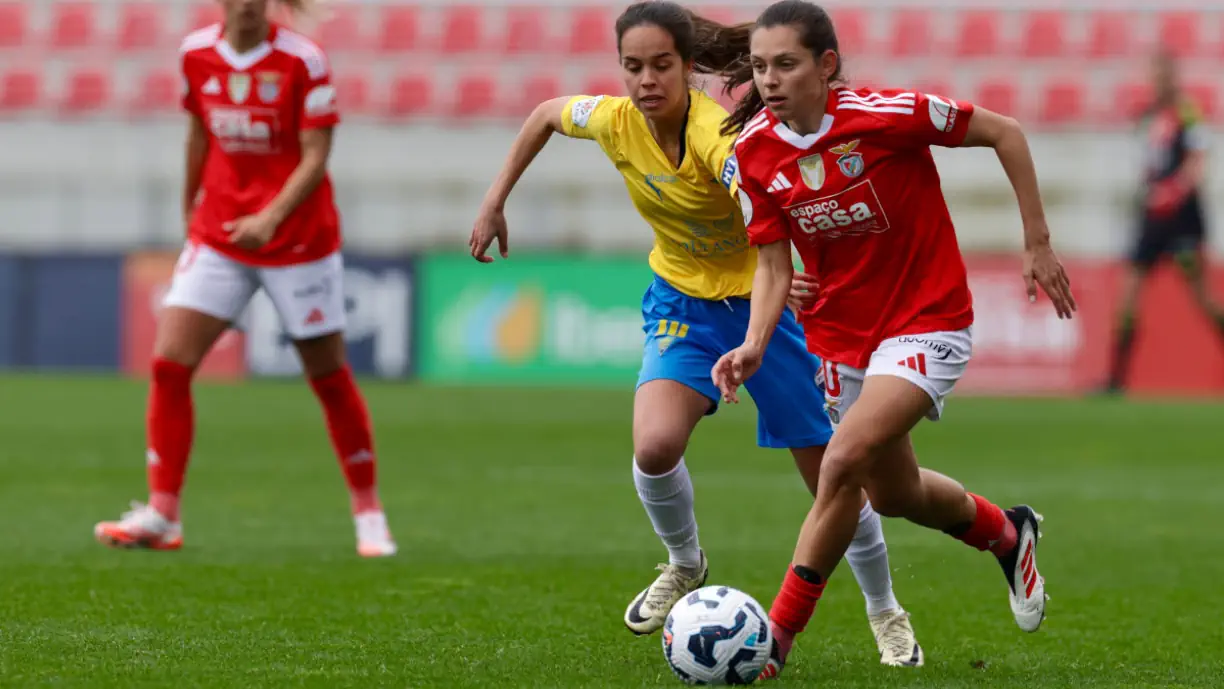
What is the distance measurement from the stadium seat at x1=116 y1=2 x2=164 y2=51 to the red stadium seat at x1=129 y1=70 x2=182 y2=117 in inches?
18.4

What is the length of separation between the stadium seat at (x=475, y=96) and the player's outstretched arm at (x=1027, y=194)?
17.4 m

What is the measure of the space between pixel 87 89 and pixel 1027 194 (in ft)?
62.8

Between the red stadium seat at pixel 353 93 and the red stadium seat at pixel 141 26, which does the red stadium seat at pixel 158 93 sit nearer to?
the red stadium seat at pixel 141 26

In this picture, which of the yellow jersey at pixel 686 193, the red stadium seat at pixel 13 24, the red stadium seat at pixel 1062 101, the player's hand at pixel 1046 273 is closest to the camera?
the player's hand at pixel 1046 273

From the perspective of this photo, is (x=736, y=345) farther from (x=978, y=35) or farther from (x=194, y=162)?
(x=978, y=35)

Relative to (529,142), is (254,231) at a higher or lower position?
lower

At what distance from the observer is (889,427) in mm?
4516

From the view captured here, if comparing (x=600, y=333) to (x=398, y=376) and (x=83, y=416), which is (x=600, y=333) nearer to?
(x=398, y=376)

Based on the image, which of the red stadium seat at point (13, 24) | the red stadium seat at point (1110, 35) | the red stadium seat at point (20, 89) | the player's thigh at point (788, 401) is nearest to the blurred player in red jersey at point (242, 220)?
the player's thigh at point (788, 401)

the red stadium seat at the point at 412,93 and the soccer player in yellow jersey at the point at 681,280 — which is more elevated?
the soccer player in yellow jersey at the point at 681,280

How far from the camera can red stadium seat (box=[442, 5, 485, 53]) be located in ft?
73.5

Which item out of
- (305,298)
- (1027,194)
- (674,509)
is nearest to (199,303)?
(305,298)

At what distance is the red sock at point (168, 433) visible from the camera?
22.4ft

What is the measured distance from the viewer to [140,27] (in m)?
22.5
